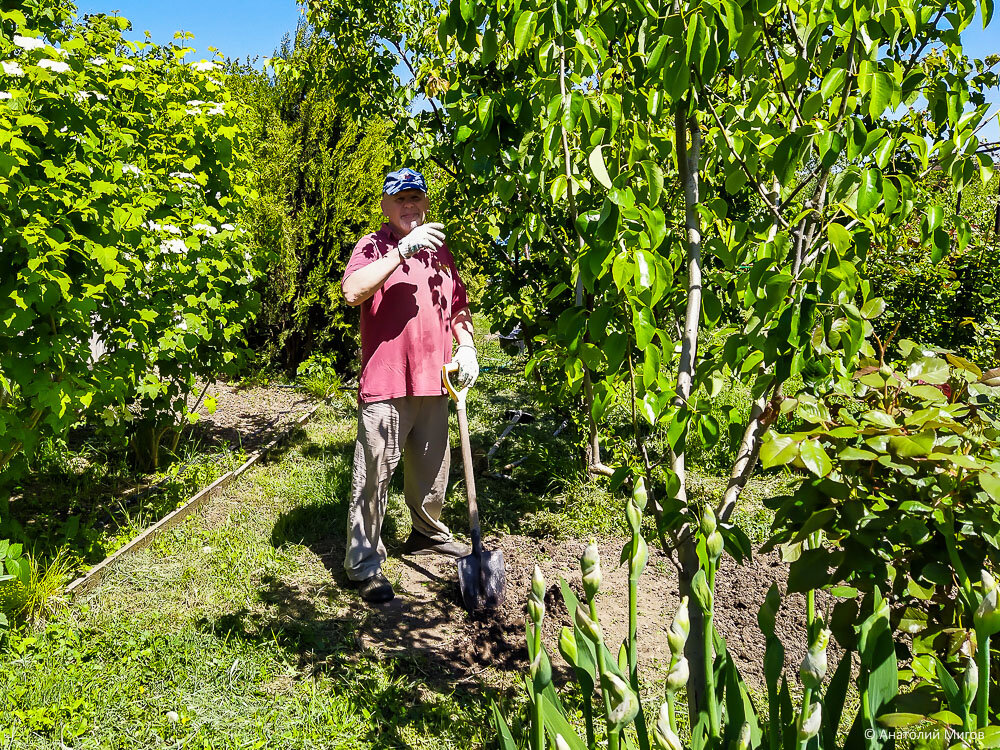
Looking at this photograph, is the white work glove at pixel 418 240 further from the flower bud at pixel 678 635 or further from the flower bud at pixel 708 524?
the flower bud at pixel 678 635

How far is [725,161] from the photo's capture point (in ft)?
4.85

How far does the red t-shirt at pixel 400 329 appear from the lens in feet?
10.6

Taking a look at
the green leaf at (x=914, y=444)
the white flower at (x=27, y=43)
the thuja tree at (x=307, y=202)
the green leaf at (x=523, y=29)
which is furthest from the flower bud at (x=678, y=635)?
the thuja tree at (x=307, y=202)

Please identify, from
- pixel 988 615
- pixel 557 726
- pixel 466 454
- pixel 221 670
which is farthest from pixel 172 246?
pixel 988 615

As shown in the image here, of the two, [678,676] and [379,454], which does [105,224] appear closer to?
[379,454]

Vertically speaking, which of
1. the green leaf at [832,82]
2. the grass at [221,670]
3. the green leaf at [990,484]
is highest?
the green leaf at [832,82]

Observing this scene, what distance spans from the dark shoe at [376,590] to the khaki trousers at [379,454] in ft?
0.11

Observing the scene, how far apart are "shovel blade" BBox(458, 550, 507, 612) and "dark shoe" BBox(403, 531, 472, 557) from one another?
47cm

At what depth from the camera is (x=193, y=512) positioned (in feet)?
13.0

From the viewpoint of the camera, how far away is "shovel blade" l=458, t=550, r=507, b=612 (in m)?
3.13

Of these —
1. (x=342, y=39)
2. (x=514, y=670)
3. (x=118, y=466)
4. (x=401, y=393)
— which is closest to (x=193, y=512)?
(x=118, y=466)

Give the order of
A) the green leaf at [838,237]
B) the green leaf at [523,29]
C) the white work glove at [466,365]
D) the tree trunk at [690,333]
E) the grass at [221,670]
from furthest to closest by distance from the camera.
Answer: the white work glove at [466,365] < the grass at [221,670] < the tree trunk at [690,333] < the green leaf at [523,29] < the green leaf at [838,237]

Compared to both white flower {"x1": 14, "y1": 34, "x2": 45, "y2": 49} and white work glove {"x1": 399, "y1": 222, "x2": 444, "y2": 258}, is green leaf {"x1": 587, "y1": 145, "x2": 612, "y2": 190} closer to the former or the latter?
white work glove {"x1": 399, "y1": 222, "x2": 444, "y2": 258}

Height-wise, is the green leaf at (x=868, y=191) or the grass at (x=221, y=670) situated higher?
the green leaf at (x=868, y=191)
